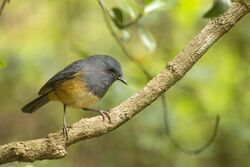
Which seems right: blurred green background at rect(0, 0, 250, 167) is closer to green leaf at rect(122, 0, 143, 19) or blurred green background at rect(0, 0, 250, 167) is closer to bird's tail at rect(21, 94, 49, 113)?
bird's tail at rect(21, 94, 49, 113)

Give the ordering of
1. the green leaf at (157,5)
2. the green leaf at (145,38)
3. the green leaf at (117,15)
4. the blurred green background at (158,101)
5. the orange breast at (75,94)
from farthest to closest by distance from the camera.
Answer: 1. the blurred green background at (158,101)
2. the green leaf at (145,38)
3. the orange breast at (75,94)
4. the green leaf at (117,15)
5. the green leaf at (157,5)

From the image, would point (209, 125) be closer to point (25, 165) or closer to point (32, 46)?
point (32, 46)

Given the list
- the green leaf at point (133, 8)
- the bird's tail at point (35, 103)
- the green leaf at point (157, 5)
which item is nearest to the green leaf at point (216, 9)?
the green leaf at point (157, 5)

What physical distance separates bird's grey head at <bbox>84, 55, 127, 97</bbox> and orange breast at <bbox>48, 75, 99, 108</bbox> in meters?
0.05

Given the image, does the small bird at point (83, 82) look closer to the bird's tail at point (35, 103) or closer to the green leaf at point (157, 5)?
the bird's tail at point (35, 103)

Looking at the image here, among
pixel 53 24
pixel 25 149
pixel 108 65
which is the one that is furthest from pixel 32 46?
pixel 25 149

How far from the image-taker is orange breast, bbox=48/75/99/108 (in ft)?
13.7

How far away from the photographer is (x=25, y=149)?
315 cm

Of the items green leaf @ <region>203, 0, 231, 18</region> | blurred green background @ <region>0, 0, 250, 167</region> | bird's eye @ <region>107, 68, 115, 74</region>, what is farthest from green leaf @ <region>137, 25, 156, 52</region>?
green leaf @ <region>203, 0, 231, 18</region>

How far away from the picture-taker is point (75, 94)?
4.16 metres

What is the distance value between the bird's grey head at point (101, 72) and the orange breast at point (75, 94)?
2.1 inches

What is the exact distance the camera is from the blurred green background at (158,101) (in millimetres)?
6320

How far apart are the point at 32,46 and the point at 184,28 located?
206 cm

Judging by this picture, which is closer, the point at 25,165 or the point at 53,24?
the point at 25,165
